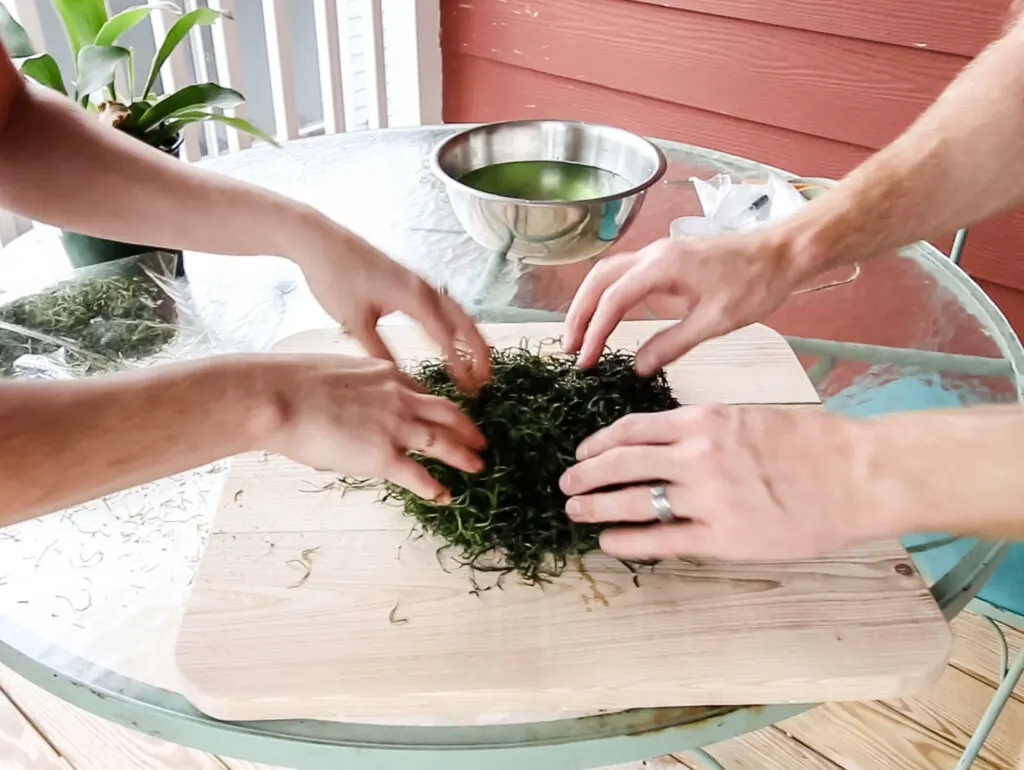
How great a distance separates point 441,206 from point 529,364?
553 mm

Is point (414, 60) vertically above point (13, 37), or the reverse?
point (13, 37)

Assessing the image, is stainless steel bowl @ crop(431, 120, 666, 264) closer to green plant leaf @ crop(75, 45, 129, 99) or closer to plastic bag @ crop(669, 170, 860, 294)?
plastic bag @ crop(669, 170, 860, 294)

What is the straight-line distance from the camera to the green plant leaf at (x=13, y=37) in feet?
3.76

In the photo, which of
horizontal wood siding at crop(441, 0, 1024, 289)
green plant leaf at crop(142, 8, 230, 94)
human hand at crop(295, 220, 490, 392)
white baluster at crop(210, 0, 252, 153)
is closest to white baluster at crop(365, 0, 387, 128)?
horizontal wood siding at crop(441, 0, 1024, 289)

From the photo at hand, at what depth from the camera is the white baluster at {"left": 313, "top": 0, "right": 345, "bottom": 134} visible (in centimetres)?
233

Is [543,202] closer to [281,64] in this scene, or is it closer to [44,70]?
[44,70]

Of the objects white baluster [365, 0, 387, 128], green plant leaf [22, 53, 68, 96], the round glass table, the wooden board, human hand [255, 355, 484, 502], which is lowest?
white baluster [365, 0, 387, 128]

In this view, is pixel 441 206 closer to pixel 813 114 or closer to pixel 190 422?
pixel 190 422

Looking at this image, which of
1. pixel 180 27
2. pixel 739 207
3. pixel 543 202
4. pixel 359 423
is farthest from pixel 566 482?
pixel 180 27

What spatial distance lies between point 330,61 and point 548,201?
1553 millimetres

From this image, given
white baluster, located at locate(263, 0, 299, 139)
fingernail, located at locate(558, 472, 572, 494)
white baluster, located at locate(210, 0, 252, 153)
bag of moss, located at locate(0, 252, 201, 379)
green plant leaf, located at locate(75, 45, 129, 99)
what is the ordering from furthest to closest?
white baluster, located at locate(263, 0, 299, 139)
white baluster, located at locate(210, 0, 252, 153)
green plant leaf, located at locate(75, 45, 129, 99)
bag of moss, located at locate(0, 252, 201, 379)
fingernail, located at locate(558, 472, 572, 494)

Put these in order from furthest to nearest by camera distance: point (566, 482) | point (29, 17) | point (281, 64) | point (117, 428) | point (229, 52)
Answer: point (281, 64) → point (229, 52) → point (29, 17) → point (566, 482) → point (117, 428)

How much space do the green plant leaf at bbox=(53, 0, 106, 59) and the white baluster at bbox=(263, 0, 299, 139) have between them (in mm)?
1065

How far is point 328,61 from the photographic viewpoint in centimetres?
238
